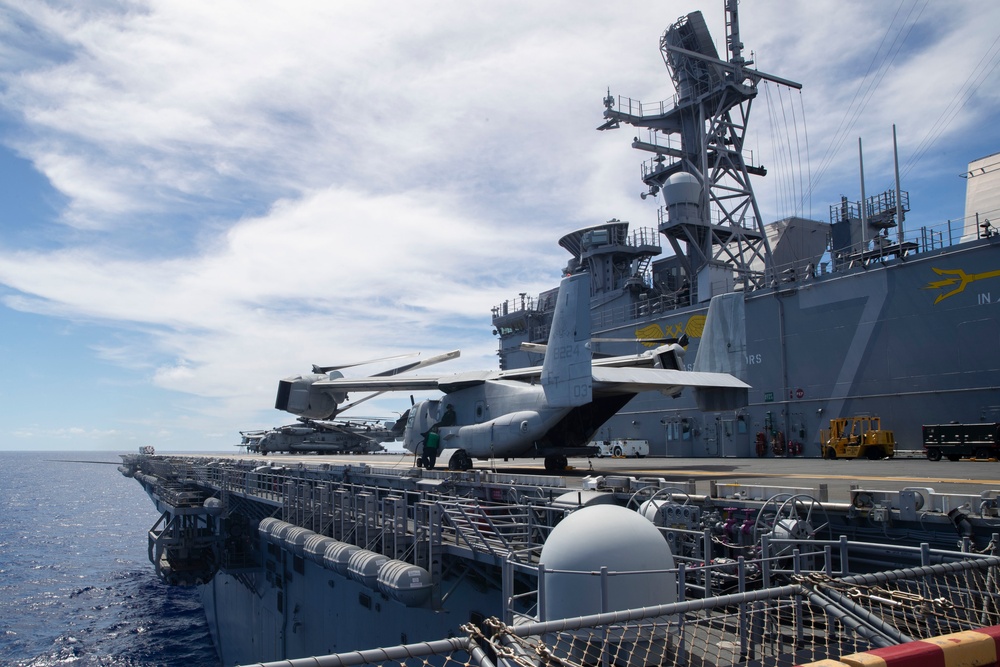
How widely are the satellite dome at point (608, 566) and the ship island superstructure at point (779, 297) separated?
47.7ft

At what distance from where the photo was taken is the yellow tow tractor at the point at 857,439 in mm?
24484

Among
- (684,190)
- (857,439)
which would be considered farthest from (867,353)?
(684,190)

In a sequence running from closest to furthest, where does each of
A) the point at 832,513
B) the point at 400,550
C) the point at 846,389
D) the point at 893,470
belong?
the point at 832,513 < the point at 400,550 < the point at 893,470 < the point at 846,389

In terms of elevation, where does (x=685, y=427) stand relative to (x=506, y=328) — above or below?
below

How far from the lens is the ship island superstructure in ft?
78.3

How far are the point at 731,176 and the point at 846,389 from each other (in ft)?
58.2

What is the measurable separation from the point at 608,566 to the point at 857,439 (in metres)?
22.2

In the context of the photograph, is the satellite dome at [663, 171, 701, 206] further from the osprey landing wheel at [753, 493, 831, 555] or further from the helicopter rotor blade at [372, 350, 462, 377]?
the osprey landing wheel at [753, 493, 831, 555]

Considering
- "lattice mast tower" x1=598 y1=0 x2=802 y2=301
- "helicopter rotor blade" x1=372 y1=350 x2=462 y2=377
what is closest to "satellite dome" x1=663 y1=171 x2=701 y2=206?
"lattice mast tower" x1=598 y1=0 x2=802 y2=301

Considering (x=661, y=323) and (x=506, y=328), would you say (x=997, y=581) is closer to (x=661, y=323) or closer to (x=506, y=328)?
(x=661, y=323)

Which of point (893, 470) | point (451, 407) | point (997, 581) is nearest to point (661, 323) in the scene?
point (451, 407)

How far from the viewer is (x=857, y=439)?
2509 cm

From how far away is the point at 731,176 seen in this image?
133 feet

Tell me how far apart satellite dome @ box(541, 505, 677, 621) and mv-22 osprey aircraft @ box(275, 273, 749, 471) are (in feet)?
36.2
